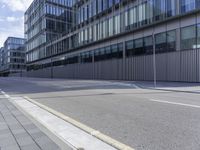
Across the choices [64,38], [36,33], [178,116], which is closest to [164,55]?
[178,116]

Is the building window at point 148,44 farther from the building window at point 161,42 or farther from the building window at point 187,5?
the building window at point 187,5

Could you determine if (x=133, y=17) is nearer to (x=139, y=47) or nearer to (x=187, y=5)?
(x=139, y=47)

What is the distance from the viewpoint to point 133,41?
35875 mm

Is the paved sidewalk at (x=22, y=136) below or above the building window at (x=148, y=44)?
below

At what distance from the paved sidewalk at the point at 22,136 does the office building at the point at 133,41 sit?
16695mm

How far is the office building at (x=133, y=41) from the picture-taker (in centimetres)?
2672

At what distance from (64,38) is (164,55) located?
38.9m

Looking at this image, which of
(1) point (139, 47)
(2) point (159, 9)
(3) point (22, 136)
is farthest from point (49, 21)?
(3) point (22, 136)

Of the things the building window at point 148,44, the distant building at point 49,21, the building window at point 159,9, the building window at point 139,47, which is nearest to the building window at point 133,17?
the building window at point 139,47

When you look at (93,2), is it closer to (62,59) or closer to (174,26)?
(62,59)

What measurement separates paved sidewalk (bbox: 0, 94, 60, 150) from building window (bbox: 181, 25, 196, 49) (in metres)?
23.6

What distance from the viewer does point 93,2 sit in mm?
48906

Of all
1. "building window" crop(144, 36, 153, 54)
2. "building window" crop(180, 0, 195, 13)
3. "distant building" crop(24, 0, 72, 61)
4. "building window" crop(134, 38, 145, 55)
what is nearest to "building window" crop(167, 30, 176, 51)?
"building window" crop(180, 0, 195, 13)

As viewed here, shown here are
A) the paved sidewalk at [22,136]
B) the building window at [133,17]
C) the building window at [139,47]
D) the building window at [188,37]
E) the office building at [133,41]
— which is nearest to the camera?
the paved sidewalk at [22,136]
